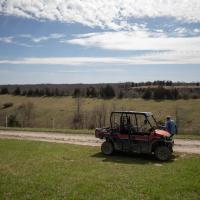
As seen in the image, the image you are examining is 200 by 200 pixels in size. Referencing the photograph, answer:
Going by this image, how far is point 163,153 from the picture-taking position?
17000 mm

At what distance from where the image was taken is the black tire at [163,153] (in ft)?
55.7

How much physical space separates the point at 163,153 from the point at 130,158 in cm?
161

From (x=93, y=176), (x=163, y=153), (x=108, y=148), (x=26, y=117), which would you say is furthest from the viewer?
(x=26, y=117)

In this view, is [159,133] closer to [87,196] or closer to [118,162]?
[118,162]

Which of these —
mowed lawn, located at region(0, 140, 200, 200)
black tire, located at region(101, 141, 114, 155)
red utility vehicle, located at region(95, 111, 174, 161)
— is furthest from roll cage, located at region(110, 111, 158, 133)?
mowed lawn, located at region(0, 140, 200, 200)

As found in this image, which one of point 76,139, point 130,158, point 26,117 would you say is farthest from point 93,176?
point 26,117

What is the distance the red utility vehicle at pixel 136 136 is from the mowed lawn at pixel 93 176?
447mm

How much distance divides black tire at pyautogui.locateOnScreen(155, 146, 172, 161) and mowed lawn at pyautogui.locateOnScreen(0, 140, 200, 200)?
31 centimetres

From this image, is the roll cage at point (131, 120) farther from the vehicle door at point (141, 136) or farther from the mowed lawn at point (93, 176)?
the mowed lawn at point (93, 176)

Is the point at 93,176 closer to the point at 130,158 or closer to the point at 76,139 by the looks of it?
the point at 130,158

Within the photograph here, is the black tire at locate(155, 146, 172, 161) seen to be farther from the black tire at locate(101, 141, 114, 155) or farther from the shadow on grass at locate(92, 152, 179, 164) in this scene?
the black tire at locate(101, 141, 114, 155)

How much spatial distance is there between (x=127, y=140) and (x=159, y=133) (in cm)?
152

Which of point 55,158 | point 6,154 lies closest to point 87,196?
point 55,158

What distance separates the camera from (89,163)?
16.0 metres
